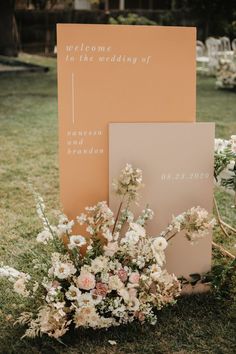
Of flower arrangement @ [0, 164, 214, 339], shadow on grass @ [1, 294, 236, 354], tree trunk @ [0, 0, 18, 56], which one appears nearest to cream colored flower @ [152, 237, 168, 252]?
flower arrangement @ [0, 164, 214, 339]

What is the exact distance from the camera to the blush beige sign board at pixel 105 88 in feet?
8.95

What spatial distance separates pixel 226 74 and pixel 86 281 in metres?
9.03

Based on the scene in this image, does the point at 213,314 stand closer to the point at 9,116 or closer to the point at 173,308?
the point at 173,308

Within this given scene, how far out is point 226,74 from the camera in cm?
1105

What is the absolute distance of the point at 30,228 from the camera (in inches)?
160

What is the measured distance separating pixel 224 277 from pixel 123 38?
4.12 ft

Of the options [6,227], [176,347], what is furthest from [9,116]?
[176,347]

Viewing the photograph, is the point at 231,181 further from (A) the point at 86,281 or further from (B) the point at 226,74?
(B) the point at 226,74

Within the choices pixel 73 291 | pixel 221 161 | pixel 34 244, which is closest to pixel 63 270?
pixel 73 291

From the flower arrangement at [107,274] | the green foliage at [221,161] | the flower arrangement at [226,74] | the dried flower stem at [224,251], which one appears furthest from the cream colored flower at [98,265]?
the flower arrangement at [226,74]

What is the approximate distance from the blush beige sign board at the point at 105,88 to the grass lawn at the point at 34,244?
64cm

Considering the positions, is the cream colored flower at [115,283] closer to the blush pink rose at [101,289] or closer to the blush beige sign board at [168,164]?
the blush pink rose at [101,289]

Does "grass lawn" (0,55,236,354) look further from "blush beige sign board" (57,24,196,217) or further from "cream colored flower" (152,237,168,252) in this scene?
"blush beige sign board" (57,24,196,217)

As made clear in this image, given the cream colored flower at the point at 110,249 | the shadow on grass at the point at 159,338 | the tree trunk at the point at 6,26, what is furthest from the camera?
the tree trunk at the point at 6,26
